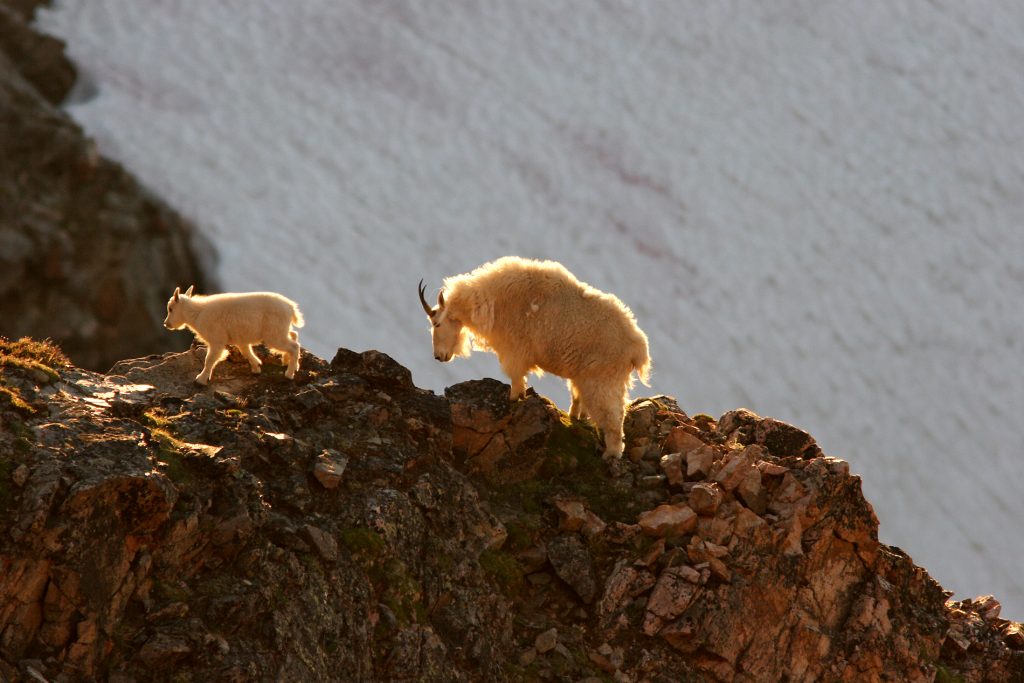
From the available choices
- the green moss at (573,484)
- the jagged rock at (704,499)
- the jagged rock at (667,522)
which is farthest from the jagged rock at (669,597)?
the green moss at (573,484)

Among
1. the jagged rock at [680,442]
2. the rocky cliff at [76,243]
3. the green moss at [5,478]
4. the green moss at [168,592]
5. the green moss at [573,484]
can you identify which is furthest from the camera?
the rocky cliff at [76,243]

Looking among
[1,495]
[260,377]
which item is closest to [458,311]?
[260,377]

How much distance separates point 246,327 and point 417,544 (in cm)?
408

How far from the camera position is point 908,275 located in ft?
217

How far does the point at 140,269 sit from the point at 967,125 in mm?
45638

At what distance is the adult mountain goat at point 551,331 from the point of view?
18.5 meters

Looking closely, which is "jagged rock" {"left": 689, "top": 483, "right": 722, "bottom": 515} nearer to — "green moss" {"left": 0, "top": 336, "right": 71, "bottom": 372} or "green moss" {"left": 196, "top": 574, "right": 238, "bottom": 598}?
"green moss" {"left": 196, "top": 574, "right": 238, "bottom": 598}

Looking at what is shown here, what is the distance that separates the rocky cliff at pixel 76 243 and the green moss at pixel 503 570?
1370 inches

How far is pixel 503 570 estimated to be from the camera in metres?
16.6

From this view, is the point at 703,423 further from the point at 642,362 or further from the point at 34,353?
the point at 34,353

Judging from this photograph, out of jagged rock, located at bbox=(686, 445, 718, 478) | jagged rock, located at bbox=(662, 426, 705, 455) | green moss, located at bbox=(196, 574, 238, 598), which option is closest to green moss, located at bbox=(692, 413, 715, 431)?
jagged rock, located at bbox=(662, 426, 705, 455)

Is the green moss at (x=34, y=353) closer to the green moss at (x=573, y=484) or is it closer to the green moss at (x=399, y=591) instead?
the green moss at (x=399, y=591)

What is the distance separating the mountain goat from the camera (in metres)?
17.7

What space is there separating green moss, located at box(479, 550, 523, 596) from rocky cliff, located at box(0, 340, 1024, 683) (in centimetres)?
3
